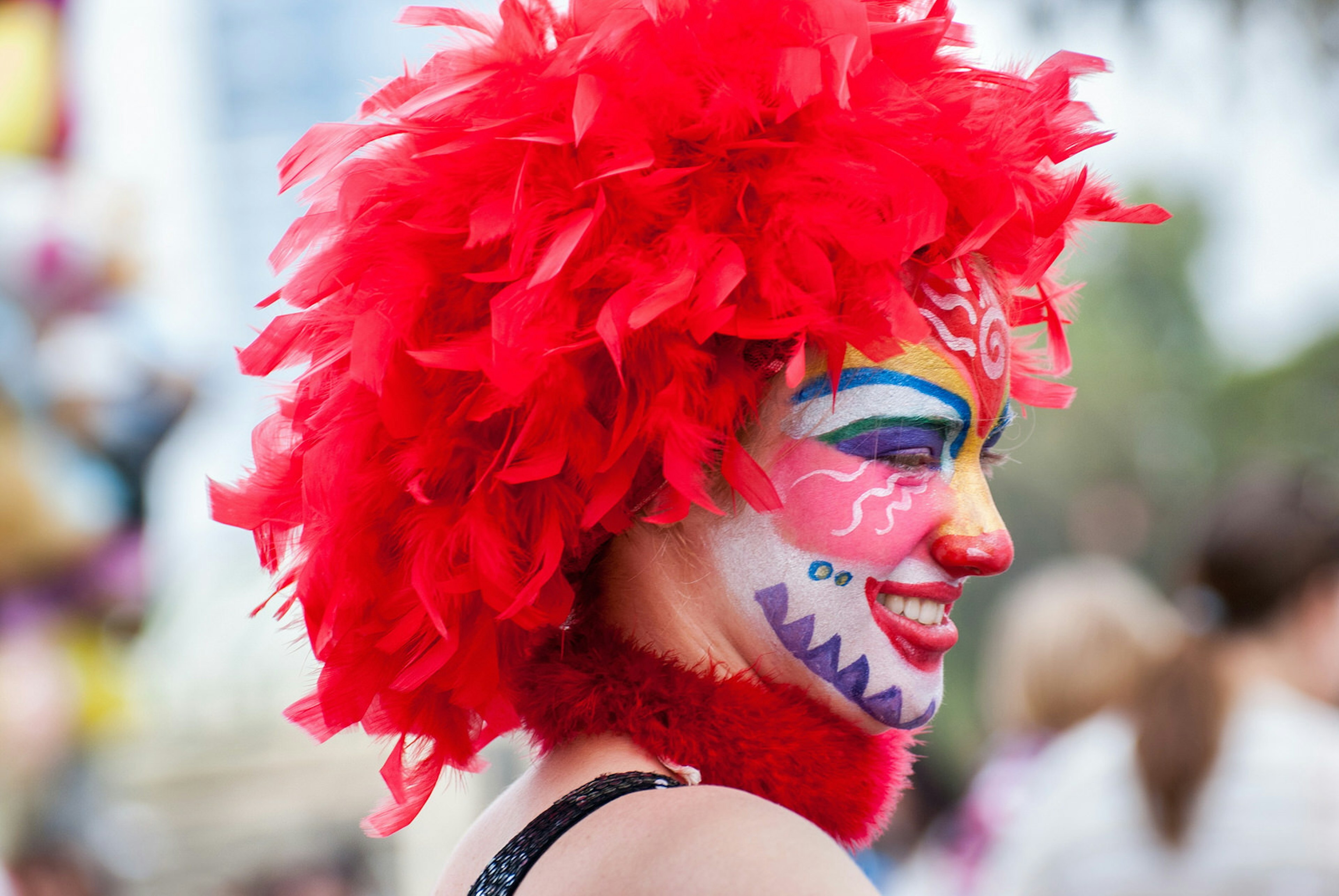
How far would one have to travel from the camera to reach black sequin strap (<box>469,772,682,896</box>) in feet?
4.22

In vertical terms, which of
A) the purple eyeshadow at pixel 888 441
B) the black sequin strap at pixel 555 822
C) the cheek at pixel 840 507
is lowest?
the black sequin strap at pixel 555 822

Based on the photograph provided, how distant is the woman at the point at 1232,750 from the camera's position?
2.84m

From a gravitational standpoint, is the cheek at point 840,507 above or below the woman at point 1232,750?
above

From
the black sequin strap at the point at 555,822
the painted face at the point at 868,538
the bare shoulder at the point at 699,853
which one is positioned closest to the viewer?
the bare shoulder at the point at 699,853

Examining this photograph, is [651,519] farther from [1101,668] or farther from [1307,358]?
[1307,358]

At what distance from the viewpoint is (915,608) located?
1424 millimetres

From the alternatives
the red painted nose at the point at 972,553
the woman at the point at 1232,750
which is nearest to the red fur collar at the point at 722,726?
the red painted nose at the point at 972,553

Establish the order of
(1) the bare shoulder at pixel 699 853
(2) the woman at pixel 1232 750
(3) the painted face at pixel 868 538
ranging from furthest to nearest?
(2) the woman at pixel 1232 750 → (3) the painted face at pixel 868 538 → (1) the bare shoulder at pixel 699 853

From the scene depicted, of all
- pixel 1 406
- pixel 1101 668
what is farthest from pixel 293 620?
pixel 1 406

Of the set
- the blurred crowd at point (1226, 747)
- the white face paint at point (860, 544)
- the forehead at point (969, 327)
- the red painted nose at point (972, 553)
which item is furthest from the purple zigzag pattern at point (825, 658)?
the blurred crowd at point (1226, 747)

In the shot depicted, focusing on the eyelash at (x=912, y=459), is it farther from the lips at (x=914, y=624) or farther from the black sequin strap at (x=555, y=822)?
the black sequin strap at (x=555, y=822)

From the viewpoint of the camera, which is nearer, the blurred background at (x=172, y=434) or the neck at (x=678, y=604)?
the neck at (x=678, y=604)

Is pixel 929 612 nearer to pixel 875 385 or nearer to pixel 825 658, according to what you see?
pixel 825 658

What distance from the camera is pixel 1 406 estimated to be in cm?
459
